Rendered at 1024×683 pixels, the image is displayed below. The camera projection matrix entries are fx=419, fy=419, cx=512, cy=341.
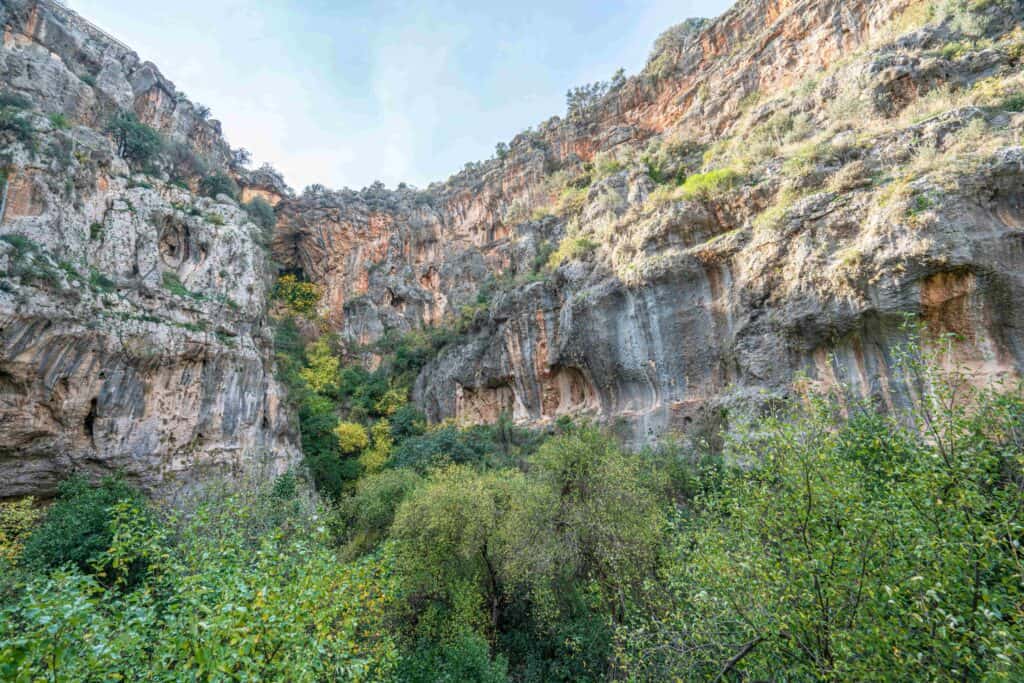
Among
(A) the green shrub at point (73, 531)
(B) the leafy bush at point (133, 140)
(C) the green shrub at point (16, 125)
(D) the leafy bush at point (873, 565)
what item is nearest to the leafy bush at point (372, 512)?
(A) the green shrub at point (73, 531)

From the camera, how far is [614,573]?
8.93m

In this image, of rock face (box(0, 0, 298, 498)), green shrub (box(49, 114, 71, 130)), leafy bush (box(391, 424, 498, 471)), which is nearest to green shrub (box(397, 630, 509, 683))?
leafy bush (box(391, 424, 498, 471))

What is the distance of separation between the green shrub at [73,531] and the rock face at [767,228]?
17.1 metres

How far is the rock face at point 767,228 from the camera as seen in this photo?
11914 mm

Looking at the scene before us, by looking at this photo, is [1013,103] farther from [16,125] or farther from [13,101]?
[13,101]

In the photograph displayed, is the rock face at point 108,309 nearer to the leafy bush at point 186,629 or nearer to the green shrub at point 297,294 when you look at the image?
the green shrub at point 297,294

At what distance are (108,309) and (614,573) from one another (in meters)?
23.4

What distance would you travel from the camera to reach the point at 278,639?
4.18 metres

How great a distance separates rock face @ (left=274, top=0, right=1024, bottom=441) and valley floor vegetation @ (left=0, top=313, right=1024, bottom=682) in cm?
449

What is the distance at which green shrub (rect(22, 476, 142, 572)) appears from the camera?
1321cm

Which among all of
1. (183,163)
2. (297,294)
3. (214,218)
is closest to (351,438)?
(214,218)

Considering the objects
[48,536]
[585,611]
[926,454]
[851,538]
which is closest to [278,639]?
[851,538]

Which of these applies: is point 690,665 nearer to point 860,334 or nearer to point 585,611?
point 585,611

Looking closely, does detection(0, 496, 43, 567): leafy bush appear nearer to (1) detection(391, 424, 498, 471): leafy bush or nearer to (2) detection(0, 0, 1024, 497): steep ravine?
(2) detection(0, 0, 1024, 497): steep ravine
